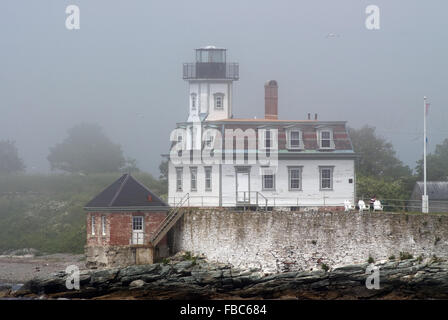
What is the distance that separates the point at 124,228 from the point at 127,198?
1528 mm

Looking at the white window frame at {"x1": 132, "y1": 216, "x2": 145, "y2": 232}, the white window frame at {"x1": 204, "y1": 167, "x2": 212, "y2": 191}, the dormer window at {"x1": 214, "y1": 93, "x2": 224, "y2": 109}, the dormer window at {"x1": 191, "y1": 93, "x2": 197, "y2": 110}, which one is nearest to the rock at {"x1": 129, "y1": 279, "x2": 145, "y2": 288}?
the white window frame at {"x1": 132, "y1": 216, "x2": 145, "y2": 232}

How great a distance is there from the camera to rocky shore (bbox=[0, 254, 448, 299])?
1606 inches

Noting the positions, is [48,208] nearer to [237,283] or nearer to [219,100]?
[219,100]

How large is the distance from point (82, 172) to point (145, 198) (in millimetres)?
49492

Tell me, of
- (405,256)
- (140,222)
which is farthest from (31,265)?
(405,256)

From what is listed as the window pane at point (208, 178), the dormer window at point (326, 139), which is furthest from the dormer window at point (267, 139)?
the window pane at point (208, 178)

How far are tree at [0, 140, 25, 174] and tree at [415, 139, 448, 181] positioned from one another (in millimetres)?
44562

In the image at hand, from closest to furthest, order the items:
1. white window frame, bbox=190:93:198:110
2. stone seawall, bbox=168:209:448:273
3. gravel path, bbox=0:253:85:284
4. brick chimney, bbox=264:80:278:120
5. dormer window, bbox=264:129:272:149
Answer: stone seawall, bbox=168:209:448:273, dormer window, bbox=264:129:272:149, gravel path, bbox=0:253:85:284, brick chimney, bbox=264:80:278:120, white window frame, bbox=190:93:198:110

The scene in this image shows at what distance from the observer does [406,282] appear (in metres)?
40.9

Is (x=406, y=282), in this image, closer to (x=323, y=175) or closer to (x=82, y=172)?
(x=323, y=175)

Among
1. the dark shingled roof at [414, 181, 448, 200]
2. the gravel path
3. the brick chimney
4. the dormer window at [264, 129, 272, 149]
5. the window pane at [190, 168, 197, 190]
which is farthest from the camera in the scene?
the dark shingled roof at [414, 181, 448, 200]

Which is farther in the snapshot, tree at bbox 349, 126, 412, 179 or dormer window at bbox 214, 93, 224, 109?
tree at bbox 349, 126, 412, 179

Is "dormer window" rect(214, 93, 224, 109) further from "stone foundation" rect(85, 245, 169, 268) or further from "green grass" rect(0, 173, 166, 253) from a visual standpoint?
"stone foundation" rect(85, 245, 169, 268)
